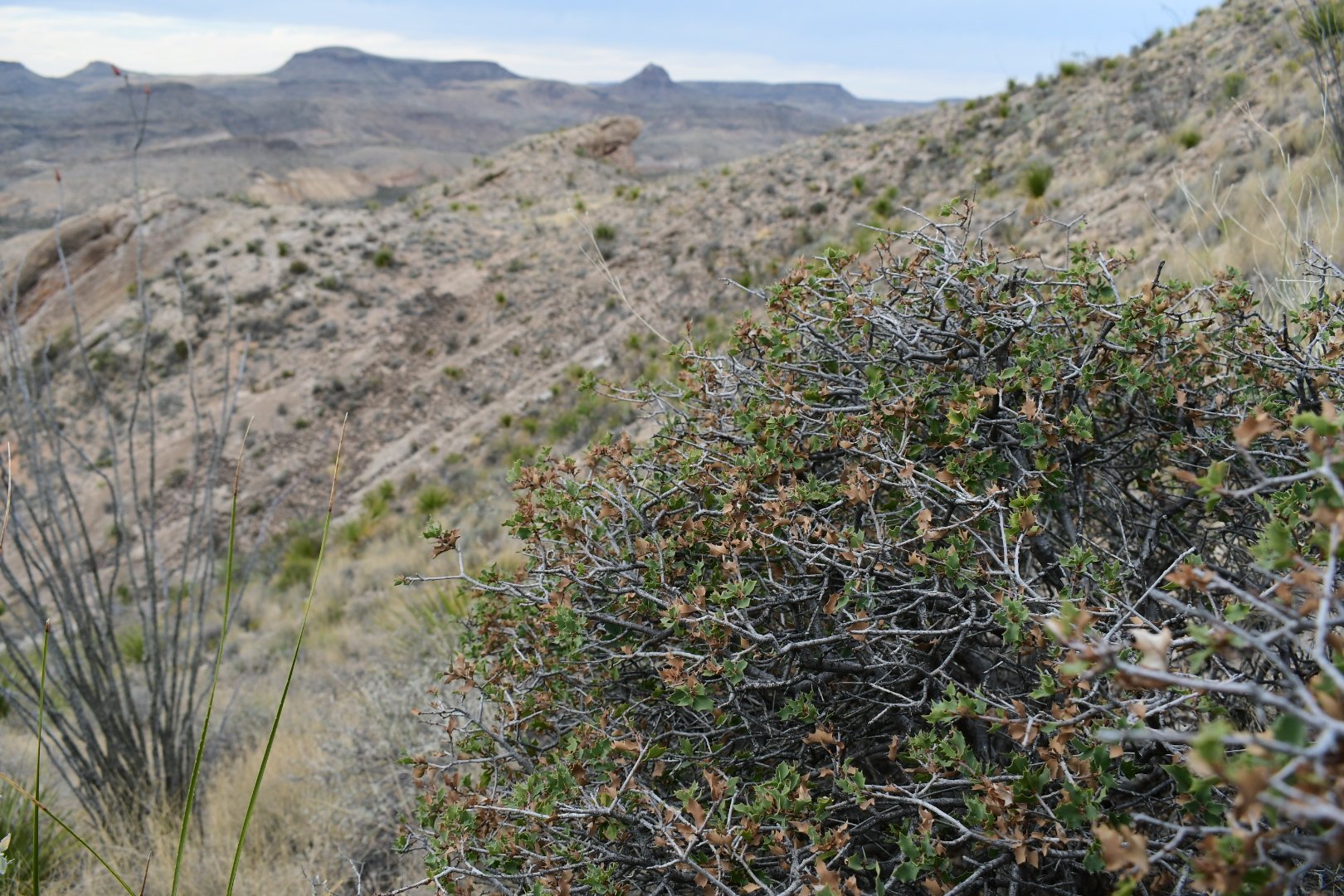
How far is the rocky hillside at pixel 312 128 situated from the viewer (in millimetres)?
63750

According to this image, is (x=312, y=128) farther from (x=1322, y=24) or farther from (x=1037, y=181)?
(x=1322, y=24)

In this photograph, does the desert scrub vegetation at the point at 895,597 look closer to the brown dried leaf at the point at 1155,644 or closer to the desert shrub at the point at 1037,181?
the brown dried leaf at the point at 1155,644

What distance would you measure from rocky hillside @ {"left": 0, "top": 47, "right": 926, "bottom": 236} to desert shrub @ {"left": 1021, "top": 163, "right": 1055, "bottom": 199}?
638 inches

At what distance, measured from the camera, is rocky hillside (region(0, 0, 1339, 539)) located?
360 inches

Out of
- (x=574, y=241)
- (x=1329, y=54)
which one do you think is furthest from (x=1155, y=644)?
(x=574, y=241)

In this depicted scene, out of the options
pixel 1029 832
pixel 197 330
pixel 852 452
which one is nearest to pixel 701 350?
pixel 852 452

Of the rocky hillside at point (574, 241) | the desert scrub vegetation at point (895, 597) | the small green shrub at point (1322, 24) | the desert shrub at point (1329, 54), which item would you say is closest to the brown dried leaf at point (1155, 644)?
the desert scrub vegetation at point (895, 597)

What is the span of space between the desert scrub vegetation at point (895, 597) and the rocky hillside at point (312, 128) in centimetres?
1709

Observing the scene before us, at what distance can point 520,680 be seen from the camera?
1.89 meters

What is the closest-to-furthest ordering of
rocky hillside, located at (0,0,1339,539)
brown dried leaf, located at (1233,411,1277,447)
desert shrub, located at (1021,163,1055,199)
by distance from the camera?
brown dried leaf, located at (1233,411,1277,447)
rocky hillside, located at (0,0,1339,539)
desert shrub, located at (1021,163,1055,199)

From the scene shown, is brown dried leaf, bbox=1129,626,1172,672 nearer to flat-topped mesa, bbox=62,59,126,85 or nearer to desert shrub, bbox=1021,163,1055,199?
desert shrub, bbox=1021,163,1055,199

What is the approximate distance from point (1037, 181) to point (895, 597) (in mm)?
9769

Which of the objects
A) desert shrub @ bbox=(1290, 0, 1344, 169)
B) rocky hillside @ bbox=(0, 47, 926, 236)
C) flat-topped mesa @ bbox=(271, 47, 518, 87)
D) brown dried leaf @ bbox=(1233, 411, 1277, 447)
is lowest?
brown dried leaf @ bbox=(1233, 411, 1277, 447)

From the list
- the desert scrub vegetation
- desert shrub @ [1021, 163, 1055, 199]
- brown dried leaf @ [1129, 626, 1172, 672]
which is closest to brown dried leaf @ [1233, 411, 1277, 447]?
the desert scrub vegetation
